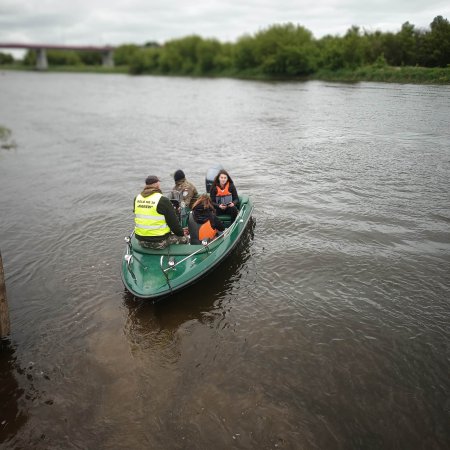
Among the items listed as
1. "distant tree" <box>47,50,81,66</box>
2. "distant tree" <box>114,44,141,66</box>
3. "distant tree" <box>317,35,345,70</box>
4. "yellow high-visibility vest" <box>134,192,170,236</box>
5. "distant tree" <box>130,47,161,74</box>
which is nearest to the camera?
"yellow high-visibility vest" <box>134,192,170,236</box>

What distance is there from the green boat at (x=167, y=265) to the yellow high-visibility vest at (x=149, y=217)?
39 cm

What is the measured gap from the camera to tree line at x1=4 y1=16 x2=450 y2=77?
40188 millimetres

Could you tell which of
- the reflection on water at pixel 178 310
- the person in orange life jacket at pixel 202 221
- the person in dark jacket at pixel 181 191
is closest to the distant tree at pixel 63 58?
the person in dark jacket at pixel 181 191

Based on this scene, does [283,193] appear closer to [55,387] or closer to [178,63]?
[55,387]

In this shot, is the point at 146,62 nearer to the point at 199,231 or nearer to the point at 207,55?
the point at 207,55

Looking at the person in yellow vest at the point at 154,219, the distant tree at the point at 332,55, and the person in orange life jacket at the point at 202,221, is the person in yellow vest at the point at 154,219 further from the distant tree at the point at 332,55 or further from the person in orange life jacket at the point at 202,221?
the distant tree at the point at 332,55

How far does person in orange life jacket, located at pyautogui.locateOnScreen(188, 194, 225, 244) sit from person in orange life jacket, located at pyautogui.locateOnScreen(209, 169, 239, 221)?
148 cm

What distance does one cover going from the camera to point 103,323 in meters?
7.39

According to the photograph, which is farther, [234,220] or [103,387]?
[234,220]

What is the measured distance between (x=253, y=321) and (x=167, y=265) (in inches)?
74.2

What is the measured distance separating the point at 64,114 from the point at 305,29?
45370 mm

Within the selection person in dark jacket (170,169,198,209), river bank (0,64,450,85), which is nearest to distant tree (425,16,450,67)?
river bank (0,64,450,85)

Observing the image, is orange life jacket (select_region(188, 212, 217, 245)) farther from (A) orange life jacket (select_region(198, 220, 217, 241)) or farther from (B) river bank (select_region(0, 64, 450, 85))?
(B) river bank (select_region(0, 64, 450, 85))

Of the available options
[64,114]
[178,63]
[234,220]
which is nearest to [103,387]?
[234,220]
